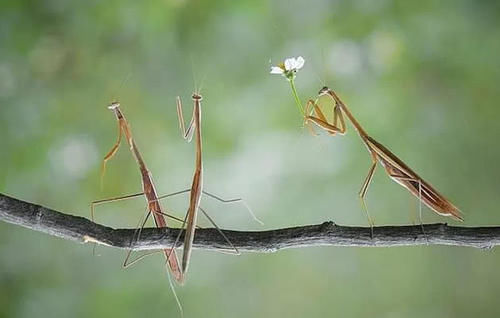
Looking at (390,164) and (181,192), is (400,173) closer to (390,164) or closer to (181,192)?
(390,164)

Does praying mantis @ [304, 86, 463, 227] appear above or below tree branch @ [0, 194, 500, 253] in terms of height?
above

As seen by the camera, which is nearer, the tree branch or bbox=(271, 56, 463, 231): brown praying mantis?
the tree branch

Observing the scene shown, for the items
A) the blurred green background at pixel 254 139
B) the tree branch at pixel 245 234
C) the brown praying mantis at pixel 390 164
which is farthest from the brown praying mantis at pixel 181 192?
the blurred green background at pixel 254 139

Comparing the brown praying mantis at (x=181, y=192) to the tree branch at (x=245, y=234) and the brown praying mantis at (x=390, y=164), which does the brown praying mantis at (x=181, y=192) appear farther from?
the brown praying mantis at (x=390, y=164)

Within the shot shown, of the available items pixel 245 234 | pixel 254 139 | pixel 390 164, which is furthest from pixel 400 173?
pixel 254 139

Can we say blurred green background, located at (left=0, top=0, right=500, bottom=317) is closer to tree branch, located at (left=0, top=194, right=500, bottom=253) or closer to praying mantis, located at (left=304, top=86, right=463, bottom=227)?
praying mantis, located at (left=304, top=86, right=463, bottom=227)

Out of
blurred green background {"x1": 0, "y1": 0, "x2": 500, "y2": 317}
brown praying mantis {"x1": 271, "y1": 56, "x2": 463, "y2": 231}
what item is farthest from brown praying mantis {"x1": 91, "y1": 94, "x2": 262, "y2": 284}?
blurred green background {"x1": 0, "y1": 0, "x2": 500, "y2": 317}

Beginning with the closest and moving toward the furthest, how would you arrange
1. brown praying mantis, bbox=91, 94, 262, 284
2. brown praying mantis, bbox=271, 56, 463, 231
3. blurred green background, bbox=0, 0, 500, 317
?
brown praying mantis, bbox=91, 94, 262, 284 → brown praying mantis, bbox=271, 56, 463, 231 → blurred green background, bbox=0, 0, 500, 317
